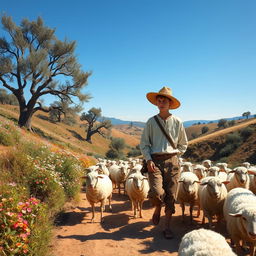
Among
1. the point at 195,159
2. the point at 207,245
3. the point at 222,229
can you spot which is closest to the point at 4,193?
the point at 207,245

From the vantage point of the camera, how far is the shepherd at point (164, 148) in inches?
199

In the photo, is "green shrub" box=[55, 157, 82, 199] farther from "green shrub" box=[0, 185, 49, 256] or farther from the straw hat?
the straw hat

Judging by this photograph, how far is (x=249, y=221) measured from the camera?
12.6 ft

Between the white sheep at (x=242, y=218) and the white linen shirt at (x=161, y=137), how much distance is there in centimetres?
161

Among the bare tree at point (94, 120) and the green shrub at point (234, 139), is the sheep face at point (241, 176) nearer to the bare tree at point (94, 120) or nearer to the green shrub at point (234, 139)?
the green shrub at point (234, 139)

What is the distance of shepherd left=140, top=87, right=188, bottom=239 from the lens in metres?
5.06

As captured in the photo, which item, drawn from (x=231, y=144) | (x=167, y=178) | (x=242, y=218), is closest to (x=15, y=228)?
(x=167, y=178)

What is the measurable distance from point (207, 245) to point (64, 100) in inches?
945

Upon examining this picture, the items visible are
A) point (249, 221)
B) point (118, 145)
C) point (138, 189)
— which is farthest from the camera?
point (118, 145)

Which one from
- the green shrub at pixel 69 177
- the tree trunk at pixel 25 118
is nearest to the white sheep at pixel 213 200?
the green shrub at pixel 69 177

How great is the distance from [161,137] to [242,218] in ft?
7.28

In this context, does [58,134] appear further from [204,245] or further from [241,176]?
[204,245]

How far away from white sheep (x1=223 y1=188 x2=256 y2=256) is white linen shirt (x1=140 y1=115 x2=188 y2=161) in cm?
161

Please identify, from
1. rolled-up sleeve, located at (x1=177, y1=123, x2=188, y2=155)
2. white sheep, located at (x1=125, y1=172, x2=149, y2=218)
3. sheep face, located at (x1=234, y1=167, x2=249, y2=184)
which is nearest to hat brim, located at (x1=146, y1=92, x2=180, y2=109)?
rolled-up sleeve, located at (x1=177, y1=123, x2=188, y2=155)
